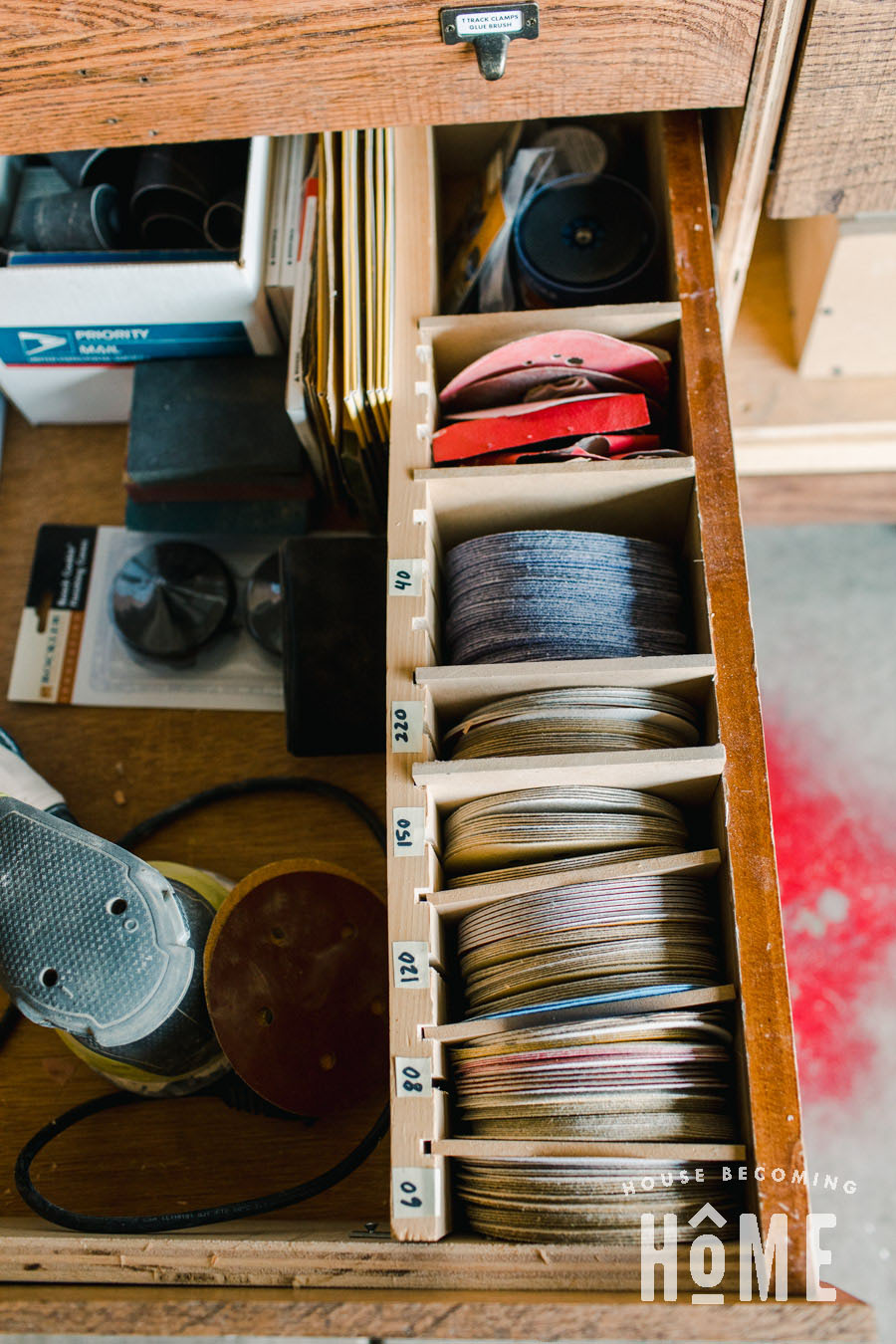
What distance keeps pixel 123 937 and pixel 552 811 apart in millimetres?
405

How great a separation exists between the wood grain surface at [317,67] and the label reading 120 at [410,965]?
2.81 feet

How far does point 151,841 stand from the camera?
52.7 inches

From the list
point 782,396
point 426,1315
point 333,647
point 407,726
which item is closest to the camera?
point 426,1315

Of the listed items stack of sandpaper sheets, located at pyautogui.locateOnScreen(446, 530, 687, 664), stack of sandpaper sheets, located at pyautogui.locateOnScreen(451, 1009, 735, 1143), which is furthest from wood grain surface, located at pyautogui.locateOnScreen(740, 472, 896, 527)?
stack of sandpaper sheets, located at pyautogui.locateOnScreen(451, 1009, 735, 1143)

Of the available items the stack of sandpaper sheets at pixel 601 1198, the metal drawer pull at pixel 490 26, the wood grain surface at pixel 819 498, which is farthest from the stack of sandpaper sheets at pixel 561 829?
the wood grain surface at pixel 819 498

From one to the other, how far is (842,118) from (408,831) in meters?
0.88

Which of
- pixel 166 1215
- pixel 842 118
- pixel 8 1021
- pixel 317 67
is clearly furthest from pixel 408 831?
pixel 842 118

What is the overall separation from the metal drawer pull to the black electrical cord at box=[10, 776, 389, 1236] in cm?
82

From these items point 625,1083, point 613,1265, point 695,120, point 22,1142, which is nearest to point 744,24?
point 695,120

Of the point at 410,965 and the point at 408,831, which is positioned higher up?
the point at 408,831

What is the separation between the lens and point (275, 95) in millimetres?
1110

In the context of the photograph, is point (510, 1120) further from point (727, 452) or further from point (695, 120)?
point (695, 120)

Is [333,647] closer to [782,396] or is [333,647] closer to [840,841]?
[782,396]

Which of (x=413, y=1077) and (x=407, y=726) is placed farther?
(x=407, y=726)
